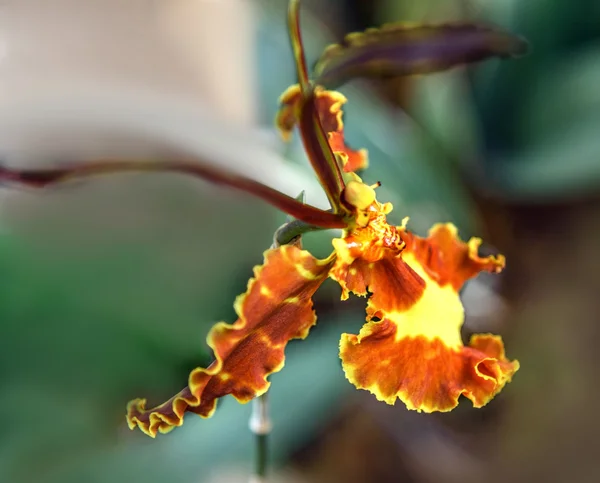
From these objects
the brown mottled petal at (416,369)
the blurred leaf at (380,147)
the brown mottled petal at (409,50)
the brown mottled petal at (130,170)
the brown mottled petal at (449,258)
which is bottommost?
the brown mottled petal at (416,369)

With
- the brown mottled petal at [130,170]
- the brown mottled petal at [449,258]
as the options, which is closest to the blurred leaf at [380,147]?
the brown mottled petal at [449,258]

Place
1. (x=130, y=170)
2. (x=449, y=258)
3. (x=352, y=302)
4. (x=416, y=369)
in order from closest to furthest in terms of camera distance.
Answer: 1. (x=130, y=170)
2. (x=416, y=369)
3. (x=449, y=258)
4. (x=352, y=302)

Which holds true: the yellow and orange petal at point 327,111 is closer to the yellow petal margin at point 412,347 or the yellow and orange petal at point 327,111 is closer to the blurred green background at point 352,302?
Result: the yellow petal margin at point 412,347

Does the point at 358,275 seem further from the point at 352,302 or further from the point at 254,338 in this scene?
the point at 352,302

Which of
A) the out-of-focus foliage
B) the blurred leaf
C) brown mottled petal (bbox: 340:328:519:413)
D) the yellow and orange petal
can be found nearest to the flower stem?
brown mottled petal (bbox: 340:328:519:413)

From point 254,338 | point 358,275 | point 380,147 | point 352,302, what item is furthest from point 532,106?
point 254,338

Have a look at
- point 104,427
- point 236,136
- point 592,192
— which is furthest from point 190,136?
point 592,192

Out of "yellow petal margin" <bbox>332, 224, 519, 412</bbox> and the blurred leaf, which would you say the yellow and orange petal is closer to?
"yellow petal margin" <bbox>332, 224, 519, 412</bbox>
